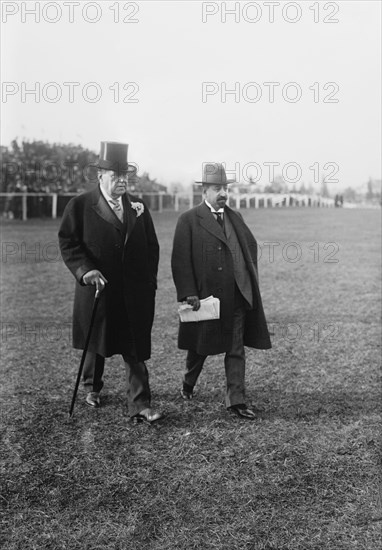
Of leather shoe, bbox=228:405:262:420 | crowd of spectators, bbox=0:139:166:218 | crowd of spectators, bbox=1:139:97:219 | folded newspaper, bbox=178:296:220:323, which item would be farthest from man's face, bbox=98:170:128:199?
crowd of spectators, bbox=1:139:97:219

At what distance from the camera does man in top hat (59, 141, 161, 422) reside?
5059mm

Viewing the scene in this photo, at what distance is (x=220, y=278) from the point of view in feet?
17.4

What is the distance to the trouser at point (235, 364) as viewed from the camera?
5.18 m

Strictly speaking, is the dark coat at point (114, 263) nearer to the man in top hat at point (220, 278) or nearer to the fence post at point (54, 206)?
the man in top hat at point (220, 278)

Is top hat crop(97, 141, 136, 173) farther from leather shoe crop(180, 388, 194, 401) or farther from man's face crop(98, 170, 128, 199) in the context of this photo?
leather shoe crop(180, 388, 194, 401)

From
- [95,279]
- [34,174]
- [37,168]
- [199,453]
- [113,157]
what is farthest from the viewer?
[37,168]

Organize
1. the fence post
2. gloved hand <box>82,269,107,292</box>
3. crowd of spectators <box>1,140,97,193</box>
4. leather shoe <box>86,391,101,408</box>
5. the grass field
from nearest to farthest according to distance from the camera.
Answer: the grass field, gloved hand <box>82,269,107,292</box>, leather shoe <box>86,391,101,408</box>, the fence post, crowd of spectators <box>1,140,97,193</box>

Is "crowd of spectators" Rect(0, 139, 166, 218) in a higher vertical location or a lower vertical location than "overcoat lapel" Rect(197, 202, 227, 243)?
higher

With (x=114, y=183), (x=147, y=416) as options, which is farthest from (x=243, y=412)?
(x=114, y=183)

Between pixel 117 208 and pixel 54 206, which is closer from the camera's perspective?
pixel 117 208

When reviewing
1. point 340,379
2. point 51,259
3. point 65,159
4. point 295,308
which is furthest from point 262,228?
point 340,379

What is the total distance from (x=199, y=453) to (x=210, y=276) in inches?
58.5

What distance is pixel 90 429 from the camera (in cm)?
488

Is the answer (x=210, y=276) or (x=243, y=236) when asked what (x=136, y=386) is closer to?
(x=210, y=276)
